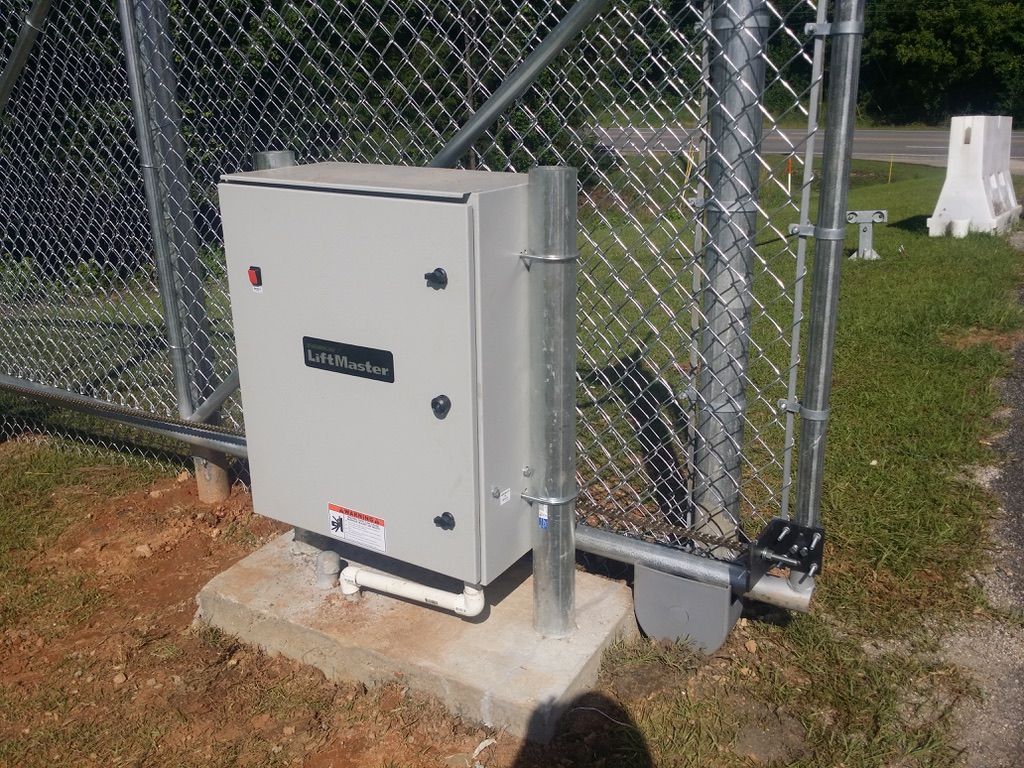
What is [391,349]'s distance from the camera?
7.88ft

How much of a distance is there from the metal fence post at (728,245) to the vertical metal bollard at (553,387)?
0.44 meters

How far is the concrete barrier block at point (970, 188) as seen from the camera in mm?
9898

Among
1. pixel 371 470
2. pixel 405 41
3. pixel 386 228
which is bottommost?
pixel 371 470

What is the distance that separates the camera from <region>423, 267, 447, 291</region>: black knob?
223 centimetres

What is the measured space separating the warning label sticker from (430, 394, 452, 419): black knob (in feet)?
1.51

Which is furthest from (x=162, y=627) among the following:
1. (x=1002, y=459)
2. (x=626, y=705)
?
(x=1002, y=459)

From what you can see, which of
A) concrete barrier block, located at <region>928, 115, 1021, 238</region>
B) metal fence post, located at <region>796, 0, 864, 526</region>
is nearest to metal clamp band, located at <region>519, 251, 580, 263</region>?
metal fence post, located at <region>796, 0, 864, 526</region>

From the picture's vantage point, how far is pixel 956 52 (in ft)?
117

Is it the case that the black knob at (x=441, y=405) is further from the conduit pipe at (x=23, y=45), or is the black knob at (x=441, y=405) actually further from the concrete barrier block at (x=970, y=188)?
the concrete barrier block at (x=970, y=188)

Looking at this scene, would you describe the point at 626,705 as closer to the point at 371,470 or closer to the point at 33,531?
the point at 371,470

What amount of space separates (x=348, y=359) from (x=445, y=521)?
1.71 feet

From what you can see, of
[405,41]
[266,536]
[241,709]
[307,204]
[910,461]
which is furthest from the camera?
[405,41]

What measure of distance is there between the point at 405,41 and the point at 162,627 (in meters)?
3.10

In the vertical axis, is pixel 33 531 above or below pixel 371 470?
below
